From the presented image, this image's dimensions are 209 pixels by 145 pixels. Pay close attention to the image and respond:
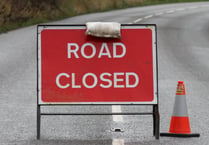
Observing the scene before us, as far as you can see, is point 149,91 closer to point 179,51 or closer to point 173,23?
point 179,51

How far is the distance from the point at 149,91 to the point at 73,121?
164cm

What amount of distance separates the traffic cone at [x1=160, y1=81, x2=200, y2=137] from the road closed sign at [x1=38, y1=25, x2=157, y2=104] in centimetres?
→ 42

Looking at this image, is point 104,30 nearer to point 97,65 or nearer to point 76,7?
point 97,65

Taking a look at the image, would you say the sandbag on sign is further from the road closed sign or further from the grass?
the grass

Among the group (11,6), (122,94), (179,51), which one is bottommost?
(122,94)

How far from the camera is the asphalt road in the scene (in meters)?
9.04

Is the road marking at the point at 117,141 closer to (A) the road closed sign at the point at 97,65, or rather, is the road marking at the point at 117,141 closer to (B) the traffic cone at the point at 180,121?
(A) the road closed sign at the point at 97,65

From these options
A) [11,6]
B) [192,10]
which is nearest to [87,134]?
[11,6]

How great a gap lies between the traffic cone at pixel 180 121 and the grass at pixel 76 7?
21.7 metres

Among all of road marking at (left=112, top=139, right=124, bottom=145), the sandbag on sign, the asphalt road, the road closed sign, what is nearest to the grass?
the asphalt road

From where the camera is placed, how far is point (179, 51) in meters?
23.7

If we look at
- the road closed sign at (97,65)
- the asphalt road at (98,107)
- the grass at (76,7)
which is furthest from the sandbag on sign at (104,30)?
the grass at (76,7)

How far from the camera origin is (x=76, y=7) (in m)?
41.8

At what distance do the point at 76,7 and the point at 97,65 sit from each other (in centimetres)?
3282
